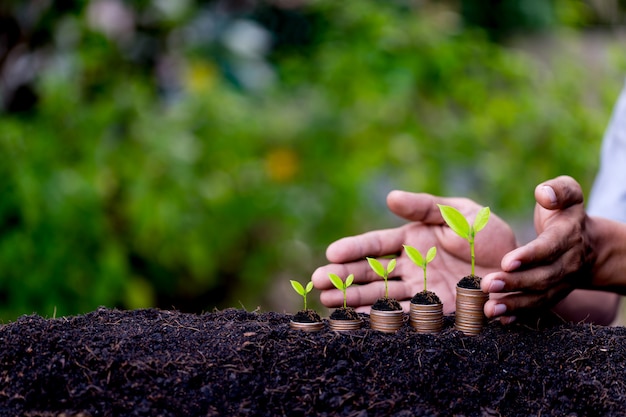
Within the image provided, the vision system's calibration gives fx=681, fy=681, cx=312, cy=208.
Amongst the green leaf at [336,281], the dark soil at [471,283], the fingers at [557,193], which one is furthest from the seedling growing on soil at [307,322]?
the fingers at [557,193]

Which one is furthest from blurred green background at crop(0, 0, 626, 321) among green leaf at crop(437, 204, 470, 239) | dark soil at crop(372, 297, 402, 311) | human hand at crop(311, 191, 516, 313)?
green leaf at crop(437, 204, 470, 239)

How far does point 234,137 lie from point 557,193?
6.65 feet

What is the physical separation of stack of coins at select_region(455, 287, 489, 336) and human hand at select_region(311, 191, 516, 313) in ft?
1.01

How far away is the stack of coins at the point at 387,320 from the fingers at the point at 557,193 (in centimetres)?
39

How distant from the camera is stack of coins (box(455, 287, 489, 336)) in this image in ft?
4.72

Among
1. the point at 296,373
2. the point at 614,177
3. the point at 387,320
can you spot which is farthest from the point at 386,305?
the point at 614,177

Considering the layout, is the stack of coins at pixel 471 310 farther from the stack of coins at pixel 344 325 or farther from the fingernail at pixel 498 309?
the stack of coins at pixel 344 325

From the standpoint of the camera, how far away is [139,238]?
297 cm

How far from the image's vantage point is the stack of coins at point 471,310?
1438mm

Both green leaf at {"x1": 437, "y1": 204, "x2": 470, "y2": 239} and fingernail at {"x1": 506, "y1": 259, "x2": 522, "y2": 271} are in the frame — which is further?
green leaf at {"x1": 437, "y1": 204, "x2": 470, "y2": 239}

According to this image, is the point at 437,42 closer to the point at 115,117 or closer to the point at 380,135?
the point at 380,135

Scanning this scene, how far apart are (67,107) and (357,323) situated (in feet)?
6.31

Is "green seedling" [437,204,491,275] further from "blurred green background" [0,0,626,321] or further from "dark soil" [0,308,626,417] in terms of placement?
"blurred green background" [0,0,626,321]

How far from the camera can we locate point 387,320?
4.74ft
